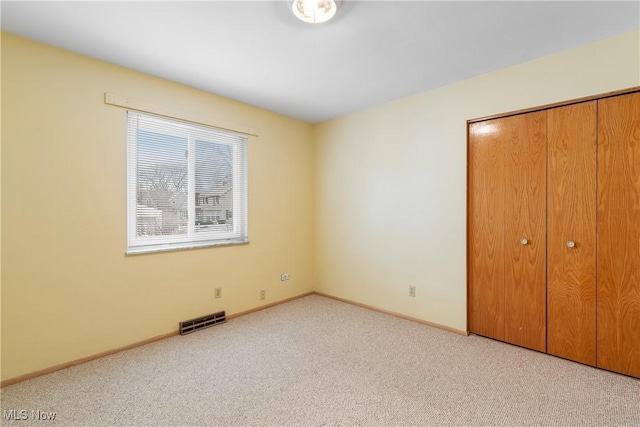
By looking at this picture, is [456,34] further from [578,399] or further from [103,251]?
[103,251]

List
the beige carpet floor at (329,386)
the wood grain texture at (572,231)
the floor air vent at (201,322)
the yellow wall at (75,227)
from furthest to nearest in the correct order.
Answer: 1. the floor air vent at (201,322)
2. the wood grain texture at (572,231)
3. the yellow wall at (75,227)
4. the beige carpet floor at (329,386)

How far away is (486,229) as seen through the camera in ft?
9.24

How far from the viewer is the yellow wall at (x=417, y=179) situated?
2377 millimetres

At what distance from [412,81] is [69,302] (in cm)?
360

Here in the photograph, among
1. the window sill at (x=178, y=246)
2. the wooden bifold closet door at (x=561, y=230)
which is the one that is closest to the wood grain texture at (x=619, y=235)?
the wooden bifold closet door at (x=561, y=230)

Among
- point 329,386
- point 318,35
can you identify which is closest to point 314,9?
point 318,35

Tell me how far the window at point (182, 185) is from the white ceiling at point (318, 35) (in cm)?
56

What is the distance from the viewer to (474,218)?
289cm

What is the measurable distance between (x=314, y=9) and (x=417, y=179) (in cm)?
203

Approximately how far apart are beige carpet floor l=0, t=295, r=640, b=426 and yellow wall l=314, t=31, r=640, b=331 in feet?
2.42

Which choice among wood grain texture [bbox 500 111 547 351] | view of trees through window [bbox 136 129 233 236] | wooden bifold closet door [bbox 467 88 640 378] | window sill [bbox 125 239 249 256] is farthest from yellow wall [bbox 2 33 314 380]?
wood grain texture [bbox 500 111 547 351]

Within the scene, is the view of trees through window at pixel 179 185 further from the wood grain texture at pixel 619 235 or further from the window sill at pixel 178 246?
the wood grain texture at pixel 619 235

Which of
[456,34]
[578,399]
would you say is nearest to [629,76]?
[456,34]

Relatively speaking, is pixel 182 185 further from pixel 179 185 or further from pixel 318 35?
pixel 318 35
